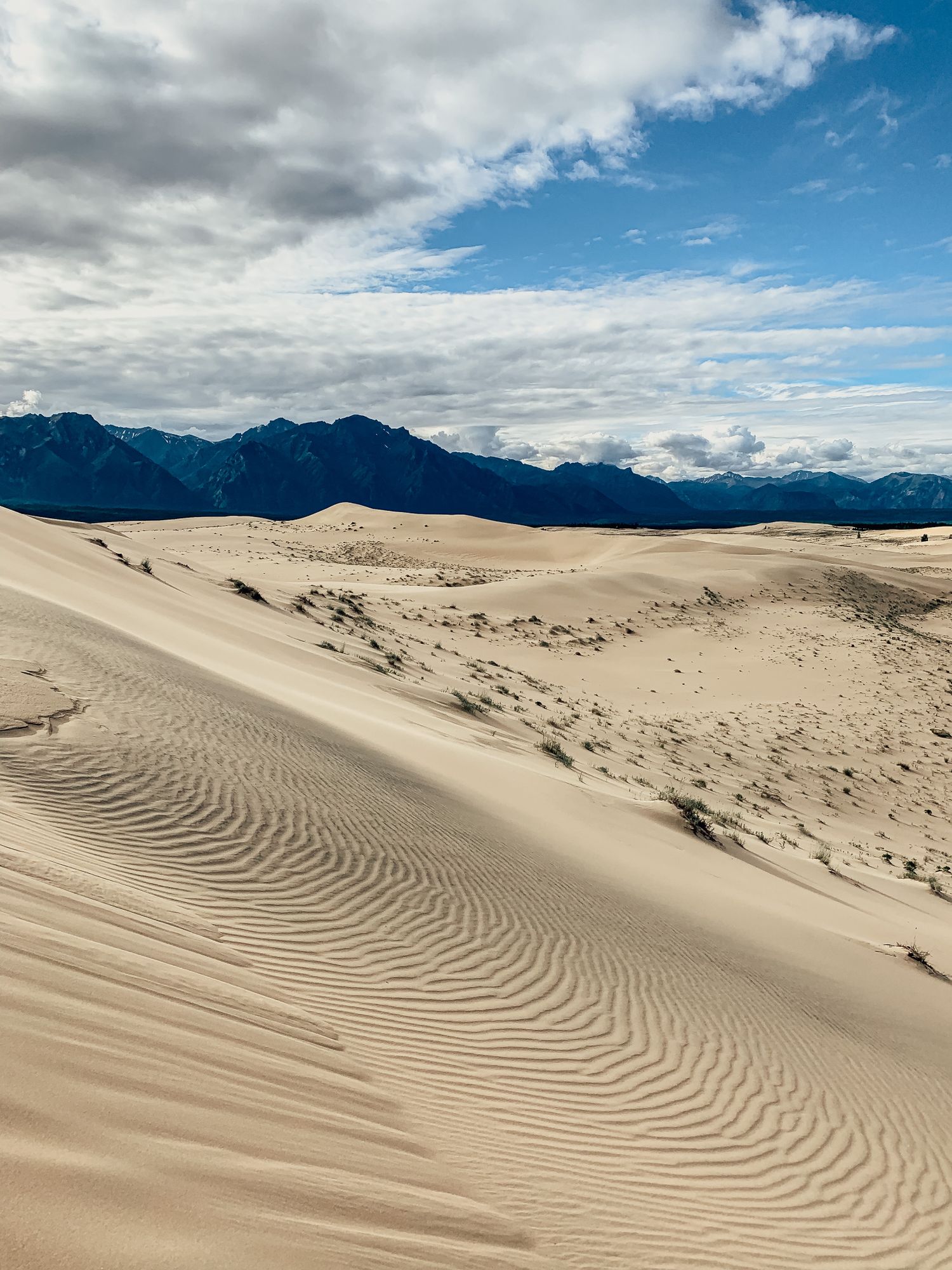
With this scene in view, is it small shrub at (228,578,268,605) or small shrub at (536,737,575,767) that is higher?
small shrub at (228,578,268,605)

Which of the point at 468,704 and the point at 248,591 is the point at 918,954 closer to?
the point at 468,704

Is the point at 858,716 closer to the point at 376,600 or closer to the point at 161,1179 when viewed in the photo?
the point at 376,600

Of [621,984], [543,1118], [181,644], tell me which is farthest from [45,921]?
[181,644]

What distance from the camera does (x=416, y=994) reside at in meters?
4.63

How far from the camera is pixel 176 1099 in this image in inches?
110

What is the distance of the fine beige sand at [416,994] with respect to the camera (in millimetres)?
2605

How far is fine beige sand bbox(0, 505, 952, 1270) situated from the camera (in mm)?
2605

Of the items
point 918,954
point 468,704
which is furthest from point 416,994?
point 468,704

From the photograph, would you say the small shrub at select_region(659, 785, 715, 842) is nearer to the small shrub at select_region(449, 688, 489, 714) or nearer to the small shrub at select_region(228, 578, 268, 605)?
the small shrub at select_region(449, 688, 489, 714)

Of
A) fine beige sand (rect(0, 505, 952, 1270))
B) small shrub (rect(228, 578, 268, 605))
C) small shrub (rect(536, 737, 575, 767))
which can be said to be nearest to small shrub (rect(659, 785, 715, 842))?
fine beige sand (rect(0, 505, 952, 1270))

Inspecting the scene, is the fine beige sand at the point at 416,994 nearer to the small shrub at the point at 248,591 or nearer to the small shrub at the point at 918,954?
the small shrub at the point at 918,954

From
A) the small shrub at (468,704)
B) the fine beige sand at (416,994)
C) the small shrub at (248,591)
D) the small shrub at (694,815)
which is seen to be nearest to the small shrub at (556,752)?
the fine beige sand at (416,994)

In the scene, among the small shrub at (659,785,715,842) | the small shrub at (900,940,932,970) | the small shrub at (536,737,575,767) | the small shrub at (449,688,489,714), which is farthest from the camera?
the small shrub at (449,688,489,714)

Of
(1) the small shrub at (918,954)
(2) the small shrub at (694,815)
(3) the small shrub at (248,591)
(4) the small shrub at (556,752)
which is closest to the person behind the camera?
(1) the small shrub at (918,954)
